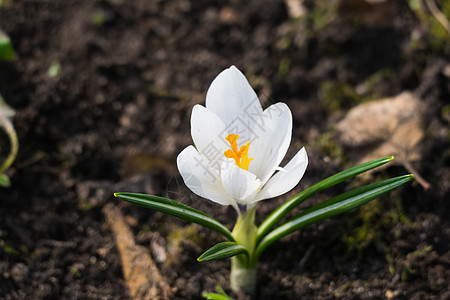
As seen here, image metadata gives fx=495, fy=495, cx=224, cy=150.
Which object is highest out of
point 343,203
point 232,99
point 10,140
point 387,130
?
point 10,140

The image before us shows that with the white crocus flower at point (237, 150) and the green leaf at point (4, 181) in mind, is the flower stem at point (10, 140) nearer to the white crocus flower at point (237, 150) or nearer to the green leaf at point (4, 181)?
the green leaf at point (4, 181)

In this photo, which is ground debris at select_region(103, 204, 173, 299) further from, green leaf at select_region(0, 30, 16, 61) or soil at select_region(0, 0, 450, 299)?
green leaf at select_region(0, 30, 16, 61)

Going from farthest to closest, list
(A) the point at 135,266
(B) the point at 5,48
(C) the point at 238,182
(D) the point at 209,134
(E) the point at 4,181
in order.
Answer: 1. (B) the point at 5,48
2. (E) the point at 4,181
3. (A) the point at 135,266
4. (D) the point at 209,134
5. (C) the point at 238,182

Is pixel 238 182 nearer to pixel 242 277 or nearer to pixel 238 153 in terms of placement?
pixel 238 153

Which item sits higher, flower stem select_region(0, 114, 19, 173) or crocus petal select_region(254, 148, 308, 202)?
flower stem select_region(0, 114, 19, 173)

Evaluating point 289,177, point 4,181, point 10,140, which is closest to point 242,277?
point 289,177

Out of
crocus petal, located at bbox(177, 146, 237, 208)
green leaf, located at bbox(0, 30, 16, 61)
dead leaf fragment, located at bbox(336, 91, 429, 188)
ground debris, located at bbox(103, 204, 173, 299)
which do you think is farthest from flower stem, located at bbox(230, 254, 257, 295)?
green leaf, located at bbox(0, 30, 16, 61)

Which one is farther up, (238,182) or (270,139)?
(270,139)

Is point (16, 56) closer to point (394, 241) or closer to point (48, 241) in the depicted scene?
point (48, 241)
